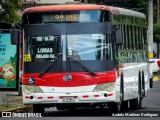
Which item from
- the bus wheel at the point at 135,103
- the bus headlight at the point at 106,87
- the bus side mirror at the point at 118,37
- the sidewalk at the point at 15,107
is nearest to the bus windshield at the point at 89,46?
the bus side mirror at the point at 118,37

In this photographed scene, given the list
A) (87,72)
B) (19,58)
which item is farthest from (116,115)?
(19,58)

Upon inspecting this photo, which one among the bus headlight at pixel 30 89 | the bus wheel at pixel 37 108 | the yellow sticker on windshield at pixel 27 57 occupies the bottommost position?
the bus wheel at pixel 37 108

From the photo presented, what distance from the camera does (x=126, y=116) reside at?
20.4 metres

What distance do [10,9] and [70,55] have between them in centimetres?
762

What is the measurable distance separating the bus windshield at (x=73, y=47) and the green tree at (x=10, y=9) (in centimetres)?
679

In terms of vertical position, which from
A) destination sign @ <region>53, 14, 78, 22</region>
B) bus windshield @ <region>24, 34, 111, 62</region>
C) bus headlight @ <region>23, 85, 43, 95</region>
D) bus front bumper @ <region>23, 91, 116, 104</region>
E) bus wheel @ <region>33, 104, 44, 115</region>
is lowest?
bus wheel @ <region>33, 104, 44, 115</region>

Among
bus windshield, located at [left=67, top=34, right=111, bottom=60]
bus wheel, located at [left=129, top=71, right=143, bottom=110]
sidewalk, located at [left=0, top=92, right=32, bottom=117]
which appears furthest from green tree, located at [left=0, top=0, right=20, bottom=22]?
bus windshield, located at [left=67, top=34, right=111, bottom=60]

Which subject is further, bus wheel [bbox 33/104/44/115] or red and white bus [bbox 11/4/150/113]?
bus wheel [bbox 33/104/44/115]

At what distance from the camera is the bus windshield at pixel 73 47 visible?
19984 mm

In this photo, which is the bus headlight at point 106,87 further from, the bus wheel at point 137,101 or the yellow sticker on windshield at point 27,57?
the bus wheel at point 137,101

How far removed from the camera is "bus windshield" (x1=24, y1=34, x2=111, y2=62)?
65.6ft

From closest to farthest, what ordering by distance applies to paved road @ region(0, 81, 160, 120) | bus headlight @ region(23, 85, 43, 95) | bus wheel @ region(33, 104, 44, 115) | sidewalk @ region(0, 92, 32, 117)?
paved road @ region(0, 81, 160, 120), bus headlight @ region(23, 85, 43, 95), bus wheel @ region(33, 104, 44, 115), sidewalk @ region(0, 92, 32, 117)

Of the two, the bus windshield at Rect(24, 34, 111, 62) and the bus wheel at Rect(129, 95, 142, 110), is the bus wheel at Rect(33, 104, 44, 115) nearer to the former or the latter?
the bus windshield at Rect(24, 34, 111, 62)

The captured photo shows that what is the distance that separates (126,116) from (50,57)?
2551 millimetres
